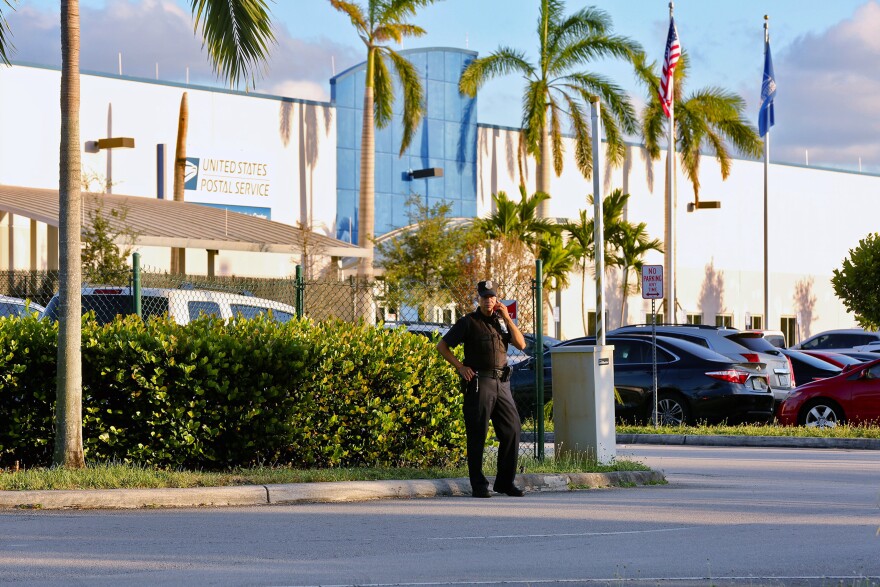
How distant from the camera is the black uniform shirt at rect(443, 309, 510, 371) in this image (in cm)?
1271

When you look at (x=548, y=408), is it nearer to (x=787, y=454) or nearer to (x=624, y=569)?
(x=787, y=454)

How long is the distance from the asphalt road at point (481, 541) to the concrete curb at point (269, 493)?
0.80 ft

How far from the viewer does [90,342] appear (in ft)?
43.0

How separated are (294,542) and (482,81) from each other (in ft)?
122

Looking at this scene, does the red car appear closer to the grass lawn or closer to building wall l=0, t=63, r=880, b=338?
the grass lawn

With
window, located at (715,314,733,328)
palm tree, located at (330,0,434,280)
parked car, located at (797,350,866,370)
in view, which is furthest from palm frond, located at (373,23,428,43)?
window, located at (715,314,733,328)

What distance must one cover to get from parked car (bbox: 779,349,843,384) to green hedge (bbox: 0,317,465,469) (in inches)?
582

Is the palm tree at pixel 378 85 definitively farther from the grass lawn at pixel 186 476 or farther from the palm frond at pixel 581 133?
the grass lawn at pixel 186 476

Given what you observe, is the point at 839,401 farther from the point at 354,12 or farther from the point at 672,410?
the point at 354,12

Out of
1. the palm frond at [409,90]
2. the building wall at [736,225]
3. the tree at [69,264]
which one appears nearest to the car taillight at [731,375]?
the tree at [69,264]

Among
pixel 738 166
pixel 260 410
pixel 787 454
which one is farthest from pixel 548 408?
pixel 738 166

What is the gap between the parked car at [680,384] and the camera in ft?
70.7

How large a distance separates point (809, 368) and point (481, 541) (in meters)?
18.5

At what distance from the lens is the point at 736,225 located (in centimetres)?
6097
